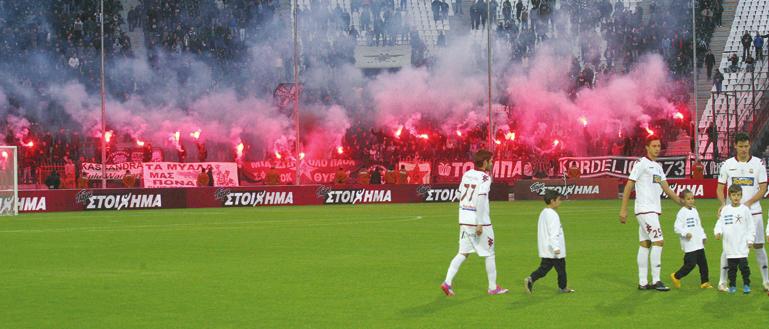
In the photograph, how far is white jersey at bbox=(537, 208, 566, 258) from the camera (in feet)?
44.5

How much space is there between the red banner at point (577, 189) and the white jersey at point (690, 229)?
33440 millimetres

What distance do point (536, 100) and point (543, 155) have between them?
644cm

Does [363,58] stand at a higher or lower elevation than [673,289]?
higher

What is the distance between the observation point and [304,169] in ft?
186

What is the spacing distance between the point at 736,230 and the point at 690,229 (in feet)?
3.29

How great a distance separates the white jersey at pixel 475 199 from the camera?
13.5 meters

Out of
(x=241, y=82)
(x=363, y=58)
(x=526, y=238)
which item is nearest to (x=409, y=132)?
(x=363, y=58)

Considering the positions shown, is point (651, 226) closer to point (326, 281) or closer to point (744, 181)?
point (744, 181)

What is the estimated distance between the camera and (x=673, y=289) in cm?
1428

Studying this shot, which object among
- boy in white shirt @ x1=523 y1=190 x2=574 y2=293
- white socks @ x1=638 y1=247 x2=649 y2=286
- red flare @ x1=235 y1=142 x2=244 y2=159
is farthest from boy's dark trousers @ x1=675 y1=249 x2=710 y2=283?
red flare @ x1=235 y1=142 x2=244 y2=159

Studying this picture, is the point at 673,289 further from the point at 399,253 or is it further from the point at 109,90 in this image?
the point at 109,90

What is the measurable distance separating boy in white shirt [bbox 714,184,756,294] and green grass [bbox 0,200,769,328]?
49 centimetres

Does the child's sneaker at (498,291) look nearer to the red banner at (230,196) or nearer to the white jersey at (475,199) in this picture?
the white jersey at (475,199)

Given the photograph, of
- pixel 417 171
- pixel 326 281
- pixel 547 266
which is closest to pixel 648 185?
pixel 547 266
